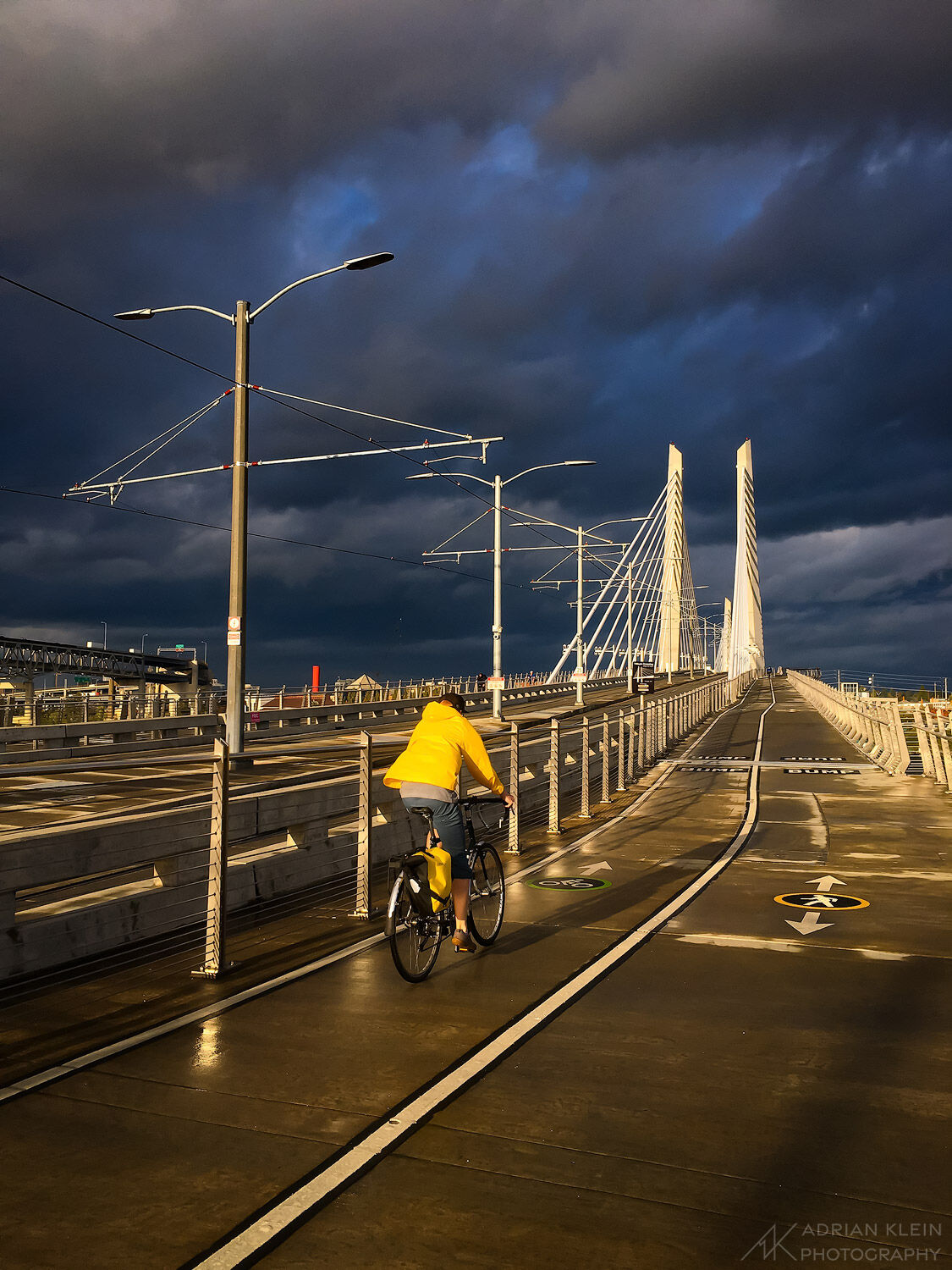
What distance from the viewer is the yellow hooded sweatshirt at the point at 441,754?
26.5 feet

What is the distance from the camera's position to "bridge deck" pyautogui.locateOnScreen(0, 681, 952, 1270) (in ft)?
13.1

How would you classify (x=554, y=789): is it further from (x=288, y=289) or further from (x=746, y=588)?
(x=746, y=588)

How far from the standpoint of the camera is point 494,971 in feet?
26.3

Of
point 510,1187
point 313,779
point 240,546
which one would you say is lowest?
point 510,1187

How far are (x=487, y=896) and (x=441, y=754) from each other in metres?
1.42

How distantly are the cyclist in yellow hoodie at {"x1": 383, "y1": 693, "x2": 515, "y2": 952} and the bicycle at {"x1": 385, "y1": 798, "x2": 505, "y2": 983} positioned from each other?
8 centimetres

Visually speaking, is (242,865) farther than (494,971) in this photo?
Yes

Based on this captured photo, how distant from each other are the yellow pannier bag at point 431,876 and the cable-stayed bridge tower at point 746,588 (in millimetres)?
108679

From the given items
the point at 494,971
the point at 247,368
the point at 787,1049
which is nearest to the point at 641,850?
the point at 494,971

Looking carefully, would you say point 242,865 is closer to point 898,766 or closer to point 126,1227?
point 126,1227

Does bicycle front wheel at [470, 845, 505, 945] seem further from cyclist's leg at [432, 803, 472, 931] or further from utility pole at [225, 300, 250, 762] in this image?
utility pole at [225, 300, 250, 762]

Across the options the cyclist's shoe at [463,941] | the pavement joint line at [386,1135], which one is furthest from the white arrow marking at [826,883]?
the cyclist's shoe at [463,941]

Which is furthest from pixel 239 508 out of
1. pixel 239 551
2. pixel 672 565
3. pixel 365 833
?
pixel 672 565

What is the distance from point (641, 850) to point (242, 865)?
5.92 meters
